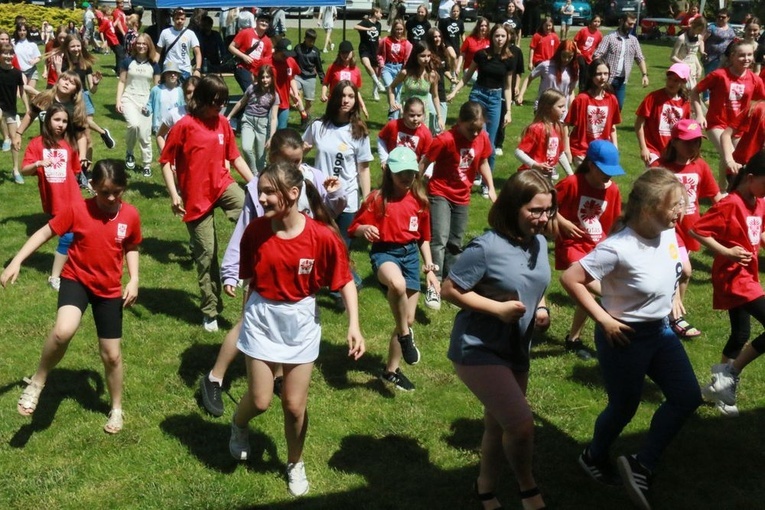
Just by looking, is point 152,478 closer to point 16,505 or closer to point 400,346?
point 16,505

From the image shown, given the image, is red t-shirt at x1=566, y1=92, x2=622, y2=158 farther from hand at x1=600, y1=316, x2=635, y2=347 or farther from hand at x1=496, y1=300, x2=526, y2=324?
hand at x1=496, y1=300, x2=526, y2=324

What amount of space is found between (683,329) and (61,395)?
16.8 ft

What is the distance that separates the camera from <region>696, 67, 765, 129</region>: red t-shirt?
388 inches

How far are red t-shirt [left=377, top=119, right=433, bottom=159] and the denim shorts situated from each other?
2.62 m

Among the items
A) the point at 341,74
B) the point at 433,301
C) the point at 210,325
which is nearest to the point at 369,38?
the point at 341,74

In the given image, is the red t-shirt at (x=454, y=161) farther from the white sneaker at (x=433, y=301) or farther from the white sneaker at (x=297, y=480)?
the white sneaker at (x=297, y=480)

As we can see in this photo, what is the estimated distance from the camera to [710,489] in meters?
5.33

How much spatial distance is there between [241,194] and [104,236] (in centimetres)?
235

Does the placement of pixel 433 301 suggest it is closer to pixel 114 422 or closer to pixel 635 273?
pixel 114 422

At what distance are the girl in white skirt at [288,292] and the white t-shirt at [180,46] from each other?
35.9ft

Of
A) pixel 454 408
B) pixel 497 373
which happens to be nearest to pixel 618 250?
pixel 497 373

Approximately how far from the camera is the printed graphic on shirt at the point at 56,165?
8383 millimetres

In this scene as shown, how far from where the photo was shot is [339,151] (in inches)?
314

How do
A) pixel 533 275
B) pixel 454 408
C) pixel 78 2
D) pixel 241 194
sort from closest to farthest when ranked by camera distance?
pixel 533 275
pixel 454 408
pixel 241 194
pixel 78 2
